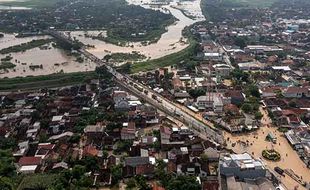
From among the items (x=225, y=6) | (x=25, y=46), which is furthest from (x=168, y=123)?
(x=225, y=6)

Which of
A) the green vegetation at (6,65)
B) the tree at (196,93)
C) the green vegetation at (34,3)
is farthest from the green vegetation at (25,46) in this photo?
the green vegetation at (34,3)

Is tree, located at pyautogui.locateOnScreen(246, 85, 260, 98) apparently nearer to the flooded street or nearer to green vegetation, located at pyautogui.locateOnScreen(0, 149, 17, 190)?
the flooded street

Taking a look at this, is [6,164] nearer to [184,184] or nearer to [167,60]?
[184,184]

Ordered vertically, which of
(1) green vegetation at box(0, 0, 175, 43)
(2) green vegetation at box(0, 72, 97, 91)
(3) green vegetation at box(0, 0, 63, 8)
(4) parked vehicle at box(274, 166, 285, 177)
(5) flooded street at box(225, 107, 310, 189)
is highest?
(4) parked vehicle at box(274, 166, 285, 177)

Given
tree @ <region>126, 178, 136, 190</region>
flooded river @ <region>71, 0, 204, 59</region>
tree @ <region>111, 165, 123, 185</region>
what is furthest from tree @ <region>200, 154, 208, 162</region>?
flooded river @ <region>71, 0, 204, 59</region>

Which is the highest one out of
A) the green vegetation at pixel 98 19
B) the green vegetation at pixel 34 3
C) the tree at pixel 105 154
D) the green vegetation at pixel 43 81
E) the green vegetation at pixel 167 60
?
the tree at pixel 105 154

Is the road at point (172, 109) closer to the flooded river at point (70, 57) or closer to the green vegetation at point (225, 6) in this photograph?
the flooded river at point (70, 57)

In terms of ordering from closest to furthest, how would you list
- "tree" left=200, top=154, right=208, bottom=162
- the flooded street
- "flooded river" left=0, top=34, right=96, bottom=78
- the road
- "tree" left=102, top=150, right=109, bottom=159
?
1. the flooded street
2. "tree" left=200, top=154, right=208, bottom=162
3. "tree" left=102, top=150, right=109, bottom=159
4. the road
5. "flooded river" left=0, top=34, right=96, bottom=78
